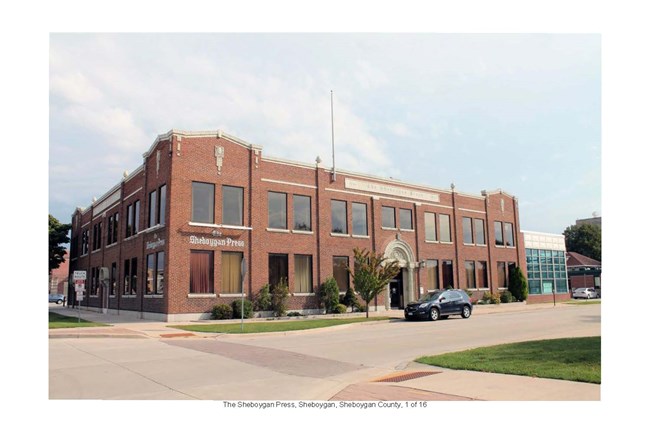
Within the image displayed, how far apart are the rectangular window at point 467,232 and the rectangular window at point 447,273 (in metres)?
2.87

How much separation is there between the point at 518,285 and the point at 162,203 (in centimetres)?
3131

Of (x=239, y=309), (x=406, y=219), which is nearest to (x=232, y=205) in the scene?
(x=239, y=309)

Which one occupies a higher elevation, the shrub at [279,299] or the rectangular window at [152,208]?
the rectangular window at [152,208]

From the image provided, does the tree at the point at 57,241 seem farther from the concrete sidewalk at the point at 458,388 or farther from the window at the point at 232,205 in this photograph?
the concrete sidewalk at the point at 458,388

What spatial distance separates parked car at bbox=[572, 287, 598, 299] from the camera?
62.1m

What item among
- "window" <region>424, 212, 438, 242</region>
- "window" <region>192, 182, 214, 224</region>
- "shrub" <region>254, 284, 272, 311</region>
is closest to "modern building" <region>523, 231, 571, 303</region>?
"window" <region>424, 212, 438, 242</region>

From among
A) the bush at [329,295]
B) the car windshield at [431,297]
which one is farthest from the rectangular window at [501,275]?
the bush at [329,295]

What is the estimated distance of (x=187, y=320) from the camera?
26672 mm

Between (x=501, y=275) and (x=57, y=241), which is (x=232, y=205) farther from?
(x=57, y=241)

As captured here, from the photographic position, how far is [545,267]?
52031mm

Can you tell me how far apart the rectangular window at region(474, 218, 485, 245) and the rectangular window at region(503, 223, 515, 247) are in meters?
3.59

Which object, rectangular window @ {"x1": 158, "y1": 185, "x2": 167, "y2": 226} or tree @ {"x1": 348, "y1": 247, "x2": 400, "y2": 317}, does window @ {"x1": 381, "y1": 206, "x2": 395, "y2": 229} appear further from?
rectangular window @ {"x1": 158, "y1": 185, "x2": 167, "y2": 226}

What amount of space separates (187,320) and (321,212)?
35.9 feet

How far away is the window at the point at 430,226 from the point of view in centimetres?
3997
